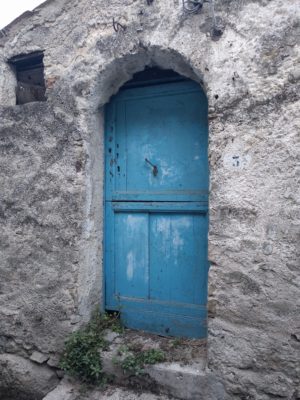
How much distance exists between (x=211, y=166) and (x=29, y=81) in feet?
6.51

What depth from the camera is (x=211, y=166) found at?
2.25 meters

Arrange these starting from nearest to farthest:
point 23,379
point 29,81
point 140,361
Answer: point 140,361, point 23,379, point 29,81

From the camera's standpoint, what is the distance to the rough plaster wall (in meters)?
2.06

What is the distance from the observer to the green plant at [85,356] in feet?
8.25

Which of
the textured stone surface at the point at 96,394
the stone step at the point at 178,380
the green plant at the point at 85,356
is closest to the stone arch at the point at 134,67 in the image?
the green plant at the point at 85,356

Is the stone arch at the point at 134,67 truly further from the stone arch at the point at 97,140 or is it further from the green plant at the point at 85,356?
the green plant at the point at 85,356

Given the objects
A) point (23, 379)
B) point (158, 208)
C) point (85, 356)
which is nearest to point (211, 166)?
point (158, 208)

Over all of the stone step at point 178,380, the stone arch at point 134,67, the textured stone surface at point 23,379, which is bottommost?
the textured stone surface at point 23,379

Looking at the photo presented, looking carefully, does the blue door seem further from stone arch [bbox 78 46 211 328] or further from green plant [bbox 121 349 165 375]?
green plant [bbox 121 349 165 375]

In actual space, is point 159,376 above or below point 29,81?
below

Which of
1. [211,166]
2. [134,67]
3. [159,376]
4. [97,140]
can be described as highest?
[134,67]

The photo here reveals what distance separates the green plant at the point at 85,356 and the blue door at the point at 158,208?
0.34 metres

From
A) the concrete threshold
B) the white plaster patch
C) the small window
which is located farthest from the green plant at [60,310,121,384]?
the small window

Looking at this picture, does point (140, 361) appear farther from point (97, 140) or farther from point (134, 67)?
point (134, 67)
